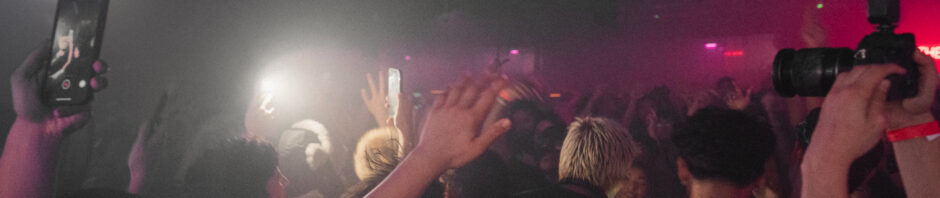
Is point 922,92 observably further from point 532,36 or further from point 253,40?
point 532,36

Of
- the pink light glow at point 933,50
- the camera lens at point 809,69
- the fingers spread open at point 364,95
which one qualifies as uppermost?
the pink light glow at point 933,50

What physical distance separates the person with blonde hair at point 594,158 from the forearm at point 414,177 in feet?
1.94

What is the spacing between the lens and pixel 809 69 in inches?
38.0

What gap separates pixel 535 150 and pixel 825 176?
195cm

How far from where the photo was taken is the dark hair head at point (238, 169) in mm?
1672

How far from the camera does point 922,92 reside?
2.93ft

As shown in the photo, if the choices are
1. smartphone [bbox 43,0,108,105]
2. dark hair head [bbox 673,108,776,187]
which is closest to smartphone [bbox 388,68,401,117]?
smartphone [bbox 43,0,108,105]

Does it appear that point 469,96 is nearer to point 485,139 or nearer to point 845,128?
point 485,139

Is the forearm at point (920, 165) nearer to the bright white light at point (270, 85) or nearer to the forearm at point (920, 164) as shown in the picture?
the forearm at point (920, 164)

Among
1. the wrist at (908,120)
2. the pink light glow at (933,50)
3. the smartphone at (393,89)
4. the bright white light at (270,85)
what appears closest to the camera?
the wrist at (908,120)

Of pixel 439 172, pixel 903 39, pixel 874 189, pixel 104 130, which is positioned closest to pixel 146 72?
pixel 104 130

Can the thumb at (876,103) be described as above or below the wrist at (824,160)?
above

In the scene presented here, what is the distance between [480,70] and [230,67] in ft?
9.41

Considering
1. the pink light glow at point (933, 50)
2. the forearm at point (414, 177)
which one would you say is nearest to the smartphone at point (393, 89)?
the forearm at point (414, 177)
